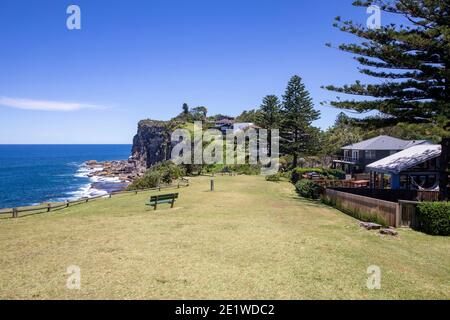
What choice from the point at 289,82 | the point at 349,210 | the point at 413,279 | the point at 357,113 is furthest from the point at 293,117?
the point at 413,279

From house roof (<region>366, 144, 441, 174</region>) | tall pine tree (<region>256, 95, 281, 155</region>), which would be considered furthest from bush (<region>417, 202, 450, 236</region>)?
tall pine tree (<region>256, 95, 281, 155</region>)

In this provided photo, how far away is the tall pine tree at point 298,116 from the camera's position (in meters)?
47.6

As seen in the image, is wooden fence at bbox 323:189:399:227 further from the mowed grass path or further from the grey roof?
the grey roof

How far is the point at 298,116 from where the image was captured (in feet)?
156

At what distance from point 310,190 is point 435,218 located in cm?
1173

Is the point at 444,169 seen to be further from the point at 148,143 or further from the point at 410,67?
the point at 148,143

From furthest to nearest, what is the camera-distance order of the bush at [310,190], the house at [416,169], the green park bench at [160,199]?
1. the bush at [310,190]
2. the house at [416,169]
3. the green park bench at [160,199]

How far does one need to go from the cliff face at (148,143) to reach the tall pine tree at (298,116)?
217 ft

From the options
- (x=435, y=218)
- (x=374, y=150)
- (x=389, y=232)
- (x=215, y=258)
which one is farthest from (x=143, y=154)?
(x=215, y=258)

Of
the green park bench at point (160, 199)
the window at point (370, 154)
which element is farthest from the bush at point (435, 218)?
the window at point (370, 154)

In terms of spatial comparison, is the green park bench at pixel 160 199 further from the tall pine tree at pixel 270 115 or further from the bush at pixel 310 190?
the tall pine tree at pixel 270 115

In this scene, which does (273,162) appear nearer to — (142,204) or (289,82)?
(289,82)

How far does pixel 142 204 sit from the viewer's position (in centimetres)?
2152

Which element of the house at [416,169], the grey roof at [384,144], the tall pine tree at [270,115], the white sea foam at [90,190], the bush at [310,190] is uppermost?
the tall pine tree at [270,115]
